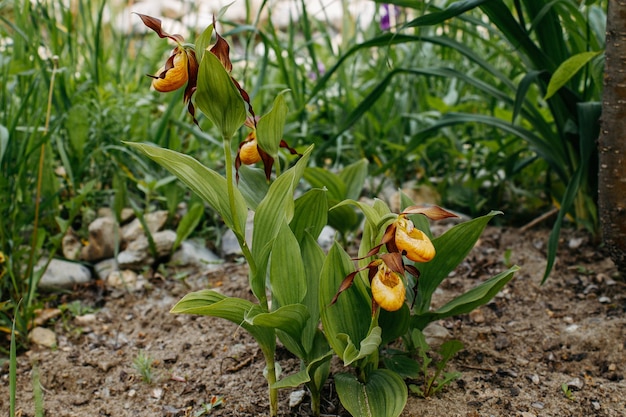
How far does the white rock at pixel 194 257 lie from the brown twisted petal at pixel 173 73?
1.09 metres

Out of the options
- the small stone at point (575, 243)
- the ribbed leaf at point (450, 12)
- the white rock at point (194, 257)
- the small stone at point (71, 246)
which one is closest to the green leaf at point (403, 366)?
the ribbed leaf at point (450, 12)

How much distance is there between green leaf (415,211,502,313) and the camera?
136 cm

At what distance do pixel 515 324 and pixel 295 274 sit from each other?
771 mm

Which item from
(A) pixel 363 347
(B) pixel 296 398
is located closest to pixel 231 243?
(B) pixel 296 398

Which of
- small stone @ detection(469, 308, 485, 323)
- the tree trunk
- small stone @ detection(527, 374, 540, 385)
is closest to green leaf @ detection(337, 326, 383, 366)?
small stone @ detection(527, 374, 540, 385)

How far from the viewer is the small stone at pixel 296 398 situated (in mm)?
1364

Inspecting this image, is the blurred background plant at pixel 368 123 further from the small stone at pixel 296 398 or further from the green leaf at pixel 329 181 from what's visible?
the small stone at pixel 296 398

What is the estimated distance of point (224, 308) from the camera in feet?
3.91

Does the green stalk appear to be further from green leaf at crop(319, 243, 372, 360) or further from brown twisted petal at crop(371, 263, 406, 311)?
brown twisted petal at crop(371, 263, 406, 311)

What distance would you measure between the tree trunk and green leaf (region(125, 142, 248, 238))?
914 millimetres

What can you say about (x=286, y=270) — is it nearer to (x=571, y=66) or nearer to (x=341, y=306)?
(x=341, y=306)

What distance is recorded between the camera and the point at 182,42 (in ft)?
3.59

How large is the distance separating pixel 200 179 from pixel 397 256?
1.24 ft

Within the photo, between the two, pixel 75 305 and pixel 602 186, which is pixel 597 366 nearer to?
pixel 602 186
